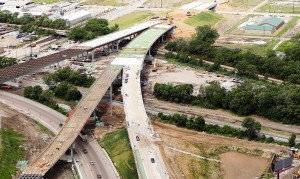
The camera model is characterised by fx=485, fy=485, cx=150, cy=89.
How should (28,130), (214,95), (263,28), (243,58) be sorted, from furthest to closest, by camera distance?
(263,28) → (243,58) → (214,95) → (28,130)

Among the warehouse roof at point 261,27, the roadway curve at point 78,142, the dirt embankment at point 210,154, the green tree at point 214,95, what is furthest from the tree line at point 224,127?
the warehouse roof at point 261,27

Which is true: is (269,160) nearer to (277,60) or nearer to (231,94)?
(231,94)

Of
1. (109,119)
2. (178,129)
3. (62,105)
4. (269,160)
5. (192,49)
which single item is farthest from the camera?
(192,49)

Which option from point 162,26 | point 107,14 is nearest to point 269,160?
point 162,26

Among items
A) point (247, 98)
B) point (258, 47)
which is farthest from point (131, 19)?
point (247, 98)

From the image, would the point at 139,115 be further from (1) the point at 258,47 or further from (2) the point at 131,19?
(2) the point at 131,19

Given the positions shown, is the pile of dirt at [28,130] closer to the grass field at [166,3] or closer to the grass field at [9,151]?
the grass field at [9,151]
